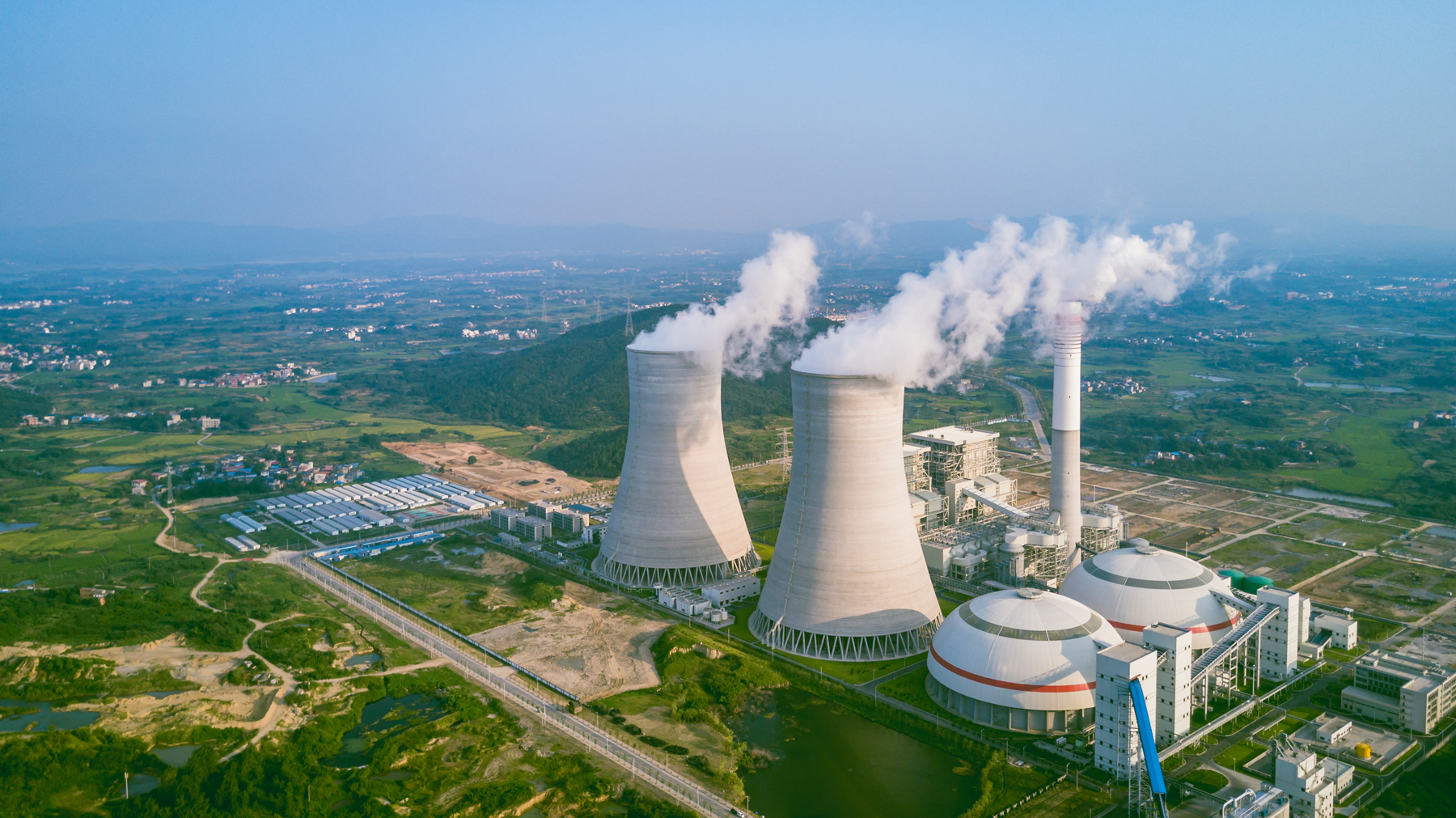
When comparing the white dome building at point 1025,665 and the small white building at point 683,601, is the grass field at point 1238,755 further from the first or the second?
the small white building at point 683,601

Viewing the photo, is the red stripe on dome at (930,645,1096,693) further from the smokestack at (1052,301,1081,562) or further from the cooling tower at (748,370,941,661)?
the smokestack at (1052,301,1081,562)

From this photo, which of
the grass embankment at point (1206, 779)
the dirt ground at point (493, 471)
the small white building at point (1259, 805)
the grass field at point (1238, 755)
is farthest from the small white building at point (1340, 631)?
the dirt ground at point (493, 471)

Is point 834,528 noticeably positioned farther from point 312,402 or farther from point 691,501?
point 312,402

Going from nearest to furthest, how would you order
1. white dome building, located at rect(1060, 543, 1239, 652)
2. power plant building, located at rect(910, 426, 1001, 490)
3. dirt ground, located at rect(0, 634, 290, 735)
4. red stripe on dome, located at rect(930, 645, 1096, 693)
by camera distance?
1. red stripe on dome, located at rect(930, 645, 1096, 693)
2. dirt ground, located at rect(0, 634, 290, 735)
3. white dome building, located at rect(1060, 543, 1239, 652)
4. power plant building, located at rect(910, 426, 1001, 490)

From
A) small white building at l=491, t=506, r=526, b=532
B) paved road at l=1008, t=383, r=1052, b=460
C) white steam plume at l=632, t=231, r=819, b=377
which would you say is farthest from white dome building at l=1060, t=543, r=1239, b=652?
paved road at l=1008, t=383, r=1052, b=460

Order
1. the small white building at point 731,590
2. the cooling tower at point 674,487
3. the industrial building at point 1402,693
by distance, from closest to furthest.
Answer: the industrial building at point 1402,693 < the small white building at point 731,590 < the cooling tower at point 674,487

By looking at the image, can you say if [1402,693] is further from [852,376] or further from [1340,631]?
[852,376]
